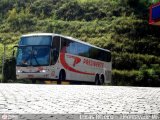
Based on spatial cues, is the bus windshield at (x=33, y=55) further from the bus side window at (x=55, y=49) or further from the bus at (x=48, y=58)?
the bus side window at (x=55, y=49)

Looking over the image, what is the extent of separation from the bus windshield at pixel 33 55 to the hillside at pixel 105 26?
1801cm

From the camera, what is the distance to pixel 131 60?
43.0 metres

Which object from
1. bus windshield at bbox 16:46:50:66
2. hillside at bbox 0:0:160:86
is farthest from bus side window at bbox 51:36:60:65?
hillside at bbox 0:0:160:86

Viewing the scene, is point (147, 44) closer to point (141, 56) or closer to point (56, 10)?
point (141, 56)

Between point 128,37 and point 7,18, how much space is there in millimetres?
18570

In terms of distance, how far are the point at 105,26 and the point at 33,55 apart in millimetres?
28655

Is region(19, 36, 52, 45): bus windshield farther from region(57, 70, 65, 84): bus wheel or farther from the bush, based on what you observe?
the bush

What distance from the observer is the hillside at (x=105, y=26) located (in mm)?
42531

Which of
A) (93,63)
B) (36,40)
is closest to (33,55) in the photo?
(36,40)

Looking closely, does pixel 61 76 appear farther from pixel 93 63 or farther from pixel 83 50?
pixel 93 63

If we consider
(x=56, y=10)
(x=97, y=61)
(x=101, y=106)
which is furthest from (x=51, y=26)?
(x=101, y=106)

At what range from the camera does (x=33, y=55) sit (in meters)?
22.3

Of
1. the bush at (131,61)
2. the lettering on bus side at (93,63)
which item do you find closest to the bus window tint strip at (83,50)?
the lettering on bus side at (93,63)

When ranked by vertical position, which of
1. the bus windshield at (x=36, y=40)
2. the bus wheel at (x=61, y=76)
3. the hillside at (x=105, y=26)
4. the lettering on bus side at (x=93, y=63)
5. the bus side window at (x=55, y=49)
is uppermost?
the hillside at (x=105, y=26)
